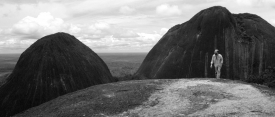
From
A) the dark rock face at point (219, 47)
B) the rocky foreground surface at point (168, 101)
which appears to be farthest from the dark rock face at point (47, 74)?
the dark rock face at point (219, 47)

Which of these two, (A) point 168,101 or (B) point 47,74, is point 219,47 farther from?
(B) point 47,74

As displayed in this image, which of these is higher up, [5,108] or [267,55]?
[267,55]

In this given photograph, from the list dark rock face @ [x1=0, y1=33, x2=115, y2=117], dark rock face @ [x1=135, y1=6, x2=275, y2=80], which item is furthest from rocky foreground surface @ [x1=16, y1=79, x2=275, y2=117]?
dark rock face @ [x1=135, y1=6, x2=275, y2=80]

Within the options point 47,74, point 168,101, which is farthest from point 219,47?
point 47,74

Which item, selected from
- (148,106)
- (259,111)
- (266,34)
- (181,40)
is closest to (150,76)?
(181,40)

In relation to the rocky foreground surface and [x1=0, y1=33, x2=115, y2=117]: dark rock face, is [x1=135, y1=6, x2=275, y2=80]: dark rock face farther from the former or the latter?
[x1=0, y1=33, x2=115, y2=117]: dark rock face

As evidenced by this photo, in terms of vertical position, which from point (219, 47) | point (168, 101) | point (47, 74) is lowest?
point (168, 101)

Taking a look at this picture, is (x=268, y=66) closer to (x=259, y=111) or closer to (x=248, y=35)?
(x=248, y=35)
